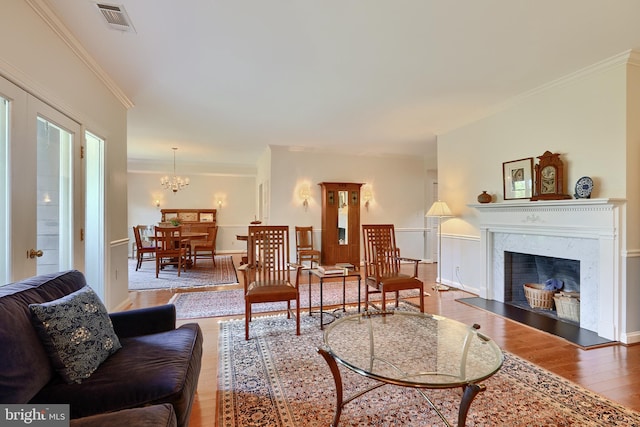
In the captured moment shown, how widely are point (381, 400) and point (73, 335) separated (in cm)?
176

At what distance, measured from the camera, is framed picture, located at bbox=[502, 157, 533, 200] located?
3.68 m

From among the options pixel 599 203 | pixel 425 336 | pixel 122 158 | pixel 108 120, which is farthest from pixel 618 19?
pixel 122 158

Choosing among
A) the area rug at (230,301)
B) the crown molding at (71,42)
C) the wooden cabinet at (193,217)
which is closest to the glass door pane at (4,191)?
the crown molding at (71,42)

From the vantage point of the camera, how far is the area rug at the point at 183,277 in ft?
16.6

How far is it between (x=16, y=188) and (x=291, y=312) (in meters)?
2.68

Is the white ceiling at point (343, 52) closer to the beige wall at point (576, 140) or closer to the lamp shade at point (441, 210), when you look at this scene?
the beige wall at point (576, 140)

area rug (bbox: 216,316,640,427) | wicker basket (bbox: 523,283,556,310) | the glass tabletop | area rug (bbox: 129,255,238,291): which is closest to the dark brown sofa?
area rug (bbox: 216,316,640,427)

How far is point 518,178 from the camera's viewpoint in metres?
3.82

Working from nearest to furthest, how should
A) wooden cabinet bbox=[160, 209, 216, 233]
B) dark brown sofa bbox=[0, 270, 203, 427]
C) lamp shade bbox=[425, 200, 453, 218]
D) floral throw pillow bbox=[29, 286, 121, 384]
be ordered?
dark brown sofa bbox=[0, 270, 203, 427] < floral throw pillow bbox=[29, 286, 121, 384] < lamp shade bbox=[425, 200, 453, 218] < wooden cabinet bbox=[160, 209, 216, 233]

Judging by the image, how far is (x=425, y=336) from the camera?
7.11 feet

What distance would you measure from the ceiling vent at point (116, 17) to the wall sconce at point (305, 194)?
445 cm

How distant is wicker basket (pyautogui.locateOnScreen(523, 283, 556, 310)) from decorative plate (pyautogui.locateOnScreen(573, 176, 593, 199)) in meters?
1.24

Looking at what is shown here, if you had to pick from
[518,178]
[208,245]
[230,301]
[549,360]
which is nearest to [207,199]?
[208,245]

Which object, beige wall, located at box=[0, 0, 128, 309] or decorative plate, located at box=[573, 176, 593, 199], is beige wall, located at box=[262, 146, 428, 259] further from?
decorative plate, located at box=[573, 176, 593, 199]
